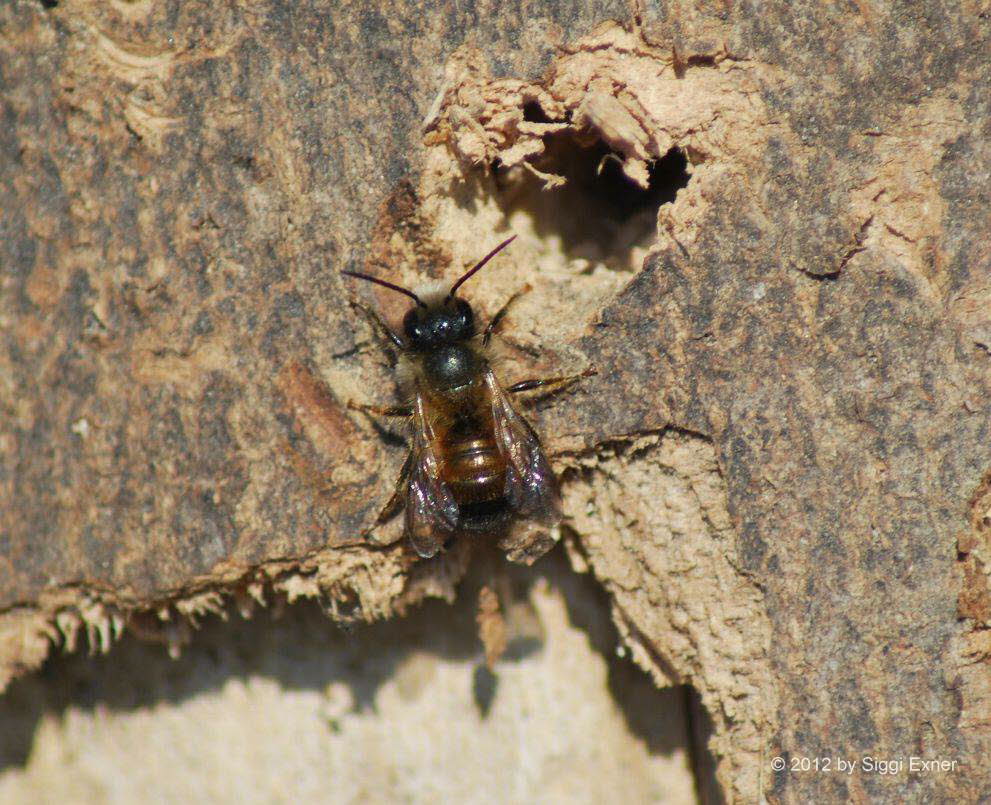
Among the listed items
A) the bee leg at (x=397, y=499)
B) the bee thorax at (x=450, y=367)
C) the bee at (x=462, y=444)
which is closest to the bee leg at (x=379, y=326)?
the bee at (x=462, y=444)

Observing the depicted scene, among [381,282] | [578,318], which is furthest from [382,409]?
[578,318]

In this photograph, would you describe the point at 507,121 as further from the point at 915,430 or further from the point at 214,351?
the point at 915,430

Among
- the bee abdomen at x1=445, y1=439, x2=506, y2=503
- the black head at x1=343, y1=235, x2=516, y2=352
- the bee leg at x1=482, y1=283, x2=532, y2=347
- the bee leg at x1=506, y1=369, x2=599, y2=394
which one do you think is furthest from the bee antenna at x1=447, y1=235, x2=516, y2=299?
the bee abdomen at x1=445, y1=439, x2=506, y2=503

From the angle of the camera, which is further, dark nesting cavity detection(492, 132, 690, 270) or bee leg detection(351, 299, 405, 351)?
dark nesting cavity detection(492, 132, 690, 270)

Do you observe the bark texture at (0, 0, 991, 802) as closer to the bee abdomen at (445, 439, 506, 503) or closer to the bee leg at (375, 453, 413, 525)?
the bee leg at (375, 453, 413, 525)

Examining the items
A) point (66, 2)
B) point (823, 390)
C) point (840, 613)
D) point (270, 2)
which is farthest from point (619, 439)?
point (66, 2)

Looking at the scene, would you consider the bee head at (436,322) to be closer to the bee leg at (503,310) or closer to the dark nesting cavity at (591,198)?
the bee leg at (503,310)

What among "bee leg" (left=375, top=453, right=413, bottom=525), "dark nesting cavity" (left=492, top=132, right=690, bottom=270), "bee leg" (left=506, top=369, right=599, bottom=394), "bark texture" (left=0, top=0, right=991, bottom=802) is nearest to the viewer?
"bark texture" (left=0, top=0, right=991, bottom=802)
